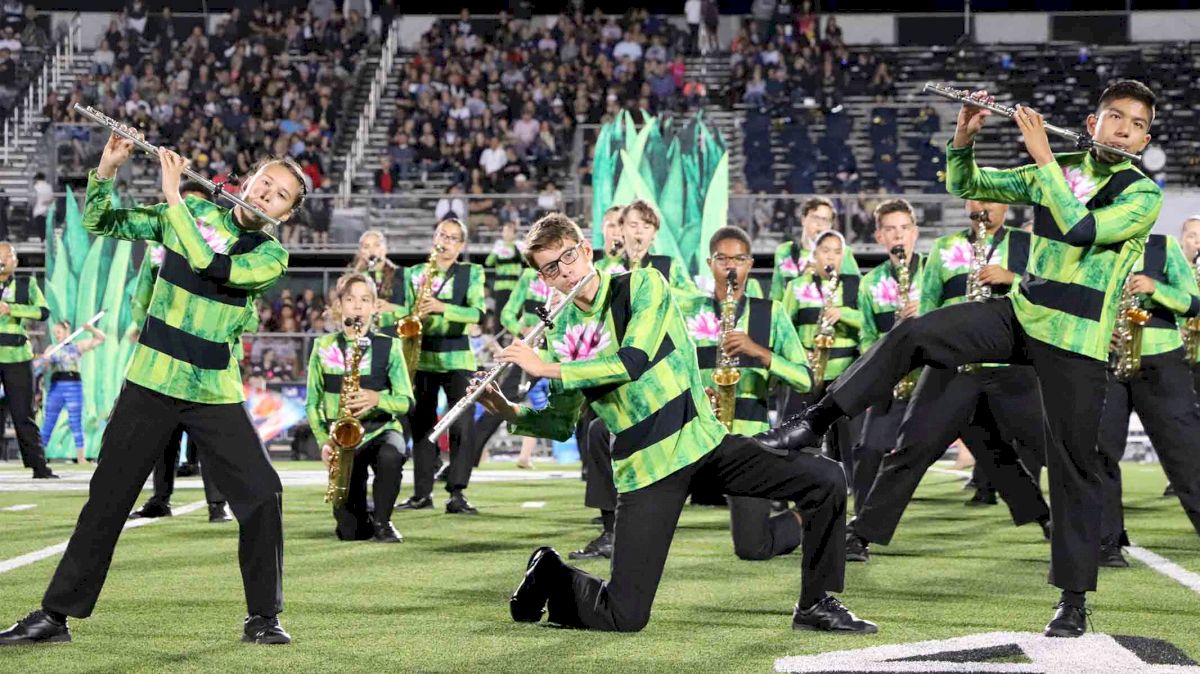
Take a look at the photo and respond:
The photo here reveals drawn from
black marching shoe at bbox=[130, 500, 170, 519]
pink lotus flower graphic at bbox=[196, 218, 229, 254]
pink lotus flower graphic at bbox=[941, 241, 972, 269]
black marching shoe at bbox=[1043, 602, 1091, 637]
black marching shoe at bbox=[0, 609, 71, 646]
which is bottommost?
black marching shoe at bbox=[130, 500, 170, 519]

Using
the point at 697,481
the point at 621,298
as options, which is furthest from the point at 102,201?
the point at 697,481

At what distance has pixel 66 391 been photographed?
18.7m

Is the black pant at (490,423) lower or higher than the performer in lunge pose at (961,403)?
lower

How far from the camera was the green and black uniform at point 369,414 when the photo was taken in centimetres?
941

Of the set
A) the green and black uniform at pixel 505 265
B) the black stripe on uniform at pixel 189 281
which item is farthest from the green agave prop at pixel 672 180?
the black stripe on uniform at pixel 189 281

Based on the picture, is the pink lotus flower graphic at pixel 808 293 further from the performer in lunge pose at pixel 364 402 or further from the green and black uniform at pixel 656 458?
the green and black uniform at pixel 656 458

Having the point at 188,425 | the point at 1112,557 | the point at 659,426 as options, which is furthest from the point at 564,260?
the point at 1112,557

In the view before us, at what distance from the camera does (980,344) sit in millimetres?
5863

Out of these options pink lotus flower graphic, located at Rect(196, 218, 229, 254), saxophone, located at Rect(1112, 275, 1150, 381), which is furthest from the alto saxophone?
Answer: pink lotus flower graphic, located at Rect(196, 218, 229, 254)

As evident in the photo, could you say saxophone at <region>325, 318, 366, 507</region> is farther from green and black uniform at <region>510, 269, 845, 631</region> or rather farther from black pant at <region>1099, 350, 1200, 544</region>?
black pant at <region>1099, 350, 1200, 544</region>

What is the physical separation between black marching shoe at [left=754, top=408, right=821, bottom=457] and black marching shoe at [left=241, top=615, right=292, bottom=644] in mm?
1780

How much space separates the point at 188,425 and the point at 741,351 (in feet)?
10.1

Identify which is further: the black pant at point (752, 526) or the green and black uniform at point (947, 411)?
the green and black uniform at point (947, 411)

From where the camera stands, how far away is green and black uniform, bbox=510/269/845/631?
554cm
